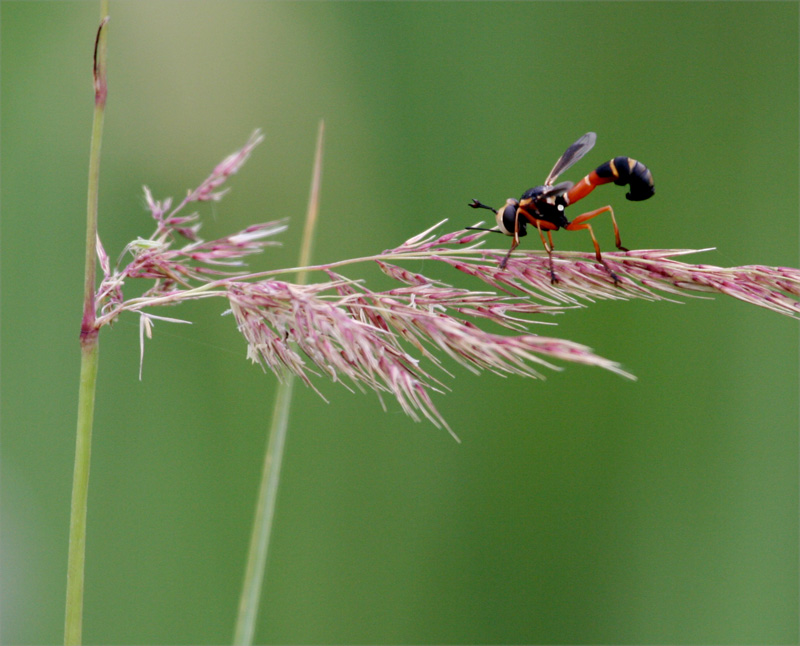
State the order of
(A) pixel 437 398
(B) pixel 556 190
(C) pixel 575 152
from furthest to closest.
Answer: (A) pixel 437 398, (C) pixel 575 152, (B) pixel 556 190

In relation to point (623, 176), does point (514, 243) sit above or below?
below

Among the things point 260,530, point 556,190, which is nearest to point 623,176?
point 556,190

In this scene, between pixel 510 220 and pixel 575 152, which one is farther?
pixel 575 152

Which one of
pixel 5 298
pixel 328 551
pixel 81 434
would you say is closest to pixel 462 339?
pixel 81 434

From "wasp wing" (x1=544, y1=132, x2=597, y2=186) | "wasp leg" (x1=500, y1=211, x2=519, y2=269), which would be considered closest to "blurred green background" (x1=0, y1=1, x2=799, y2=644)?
"wasp wing" (x1=544, y1=132, x2=597, y2=186)

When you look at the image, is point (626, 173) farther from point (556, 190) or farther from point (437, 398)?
point (437, 398)

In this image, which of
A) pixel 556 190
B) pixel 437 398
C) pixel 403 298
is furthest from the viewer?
pixel 437 398

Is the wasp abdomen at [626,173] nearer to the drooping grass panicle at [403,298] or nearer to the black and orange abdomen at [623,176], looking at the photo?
the black and orange abdomen at [623,176]
